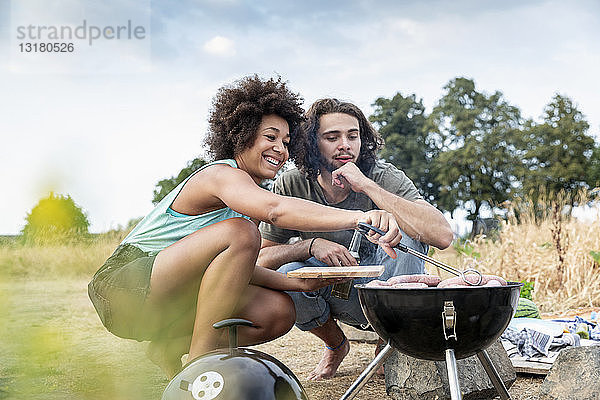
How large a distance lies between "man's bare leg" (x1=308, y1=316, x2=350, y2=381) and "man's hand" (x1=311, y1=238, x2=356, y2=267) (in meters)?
0.48

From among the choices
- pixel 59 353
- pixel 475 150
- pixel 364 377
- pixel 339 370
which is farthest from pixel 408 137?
pixel 59 353

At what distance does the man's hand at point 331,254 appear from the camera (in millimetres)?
2336

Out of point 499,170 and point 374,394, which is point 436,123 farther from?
point 374,394

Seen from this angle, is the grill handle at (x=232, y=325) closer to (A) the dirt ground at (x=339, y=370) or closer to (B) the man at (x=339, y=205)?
(B) the man at (x=339, y=205)

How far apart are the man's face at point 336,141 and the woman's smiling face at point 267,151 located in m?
0.42

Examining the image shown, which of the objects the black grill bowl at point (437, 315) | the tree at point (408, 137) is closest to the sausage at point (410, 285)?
the black grill bowl at point (437, 315)

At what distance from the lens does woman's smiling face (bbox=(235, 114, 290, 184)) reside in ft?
7.50

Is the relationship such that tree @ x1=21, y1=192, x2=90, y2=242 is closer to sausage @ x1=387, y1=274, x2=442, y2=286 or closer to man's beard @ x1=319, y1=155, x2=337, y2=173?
sausage @ x1=387, y1=274, x2=442, y2=286

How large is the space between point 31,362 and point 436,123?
79.5ft

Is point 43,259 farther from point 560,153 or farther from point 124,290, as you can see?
point 560,153

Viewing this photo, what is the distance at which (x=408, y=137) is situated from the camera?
76.0 ft

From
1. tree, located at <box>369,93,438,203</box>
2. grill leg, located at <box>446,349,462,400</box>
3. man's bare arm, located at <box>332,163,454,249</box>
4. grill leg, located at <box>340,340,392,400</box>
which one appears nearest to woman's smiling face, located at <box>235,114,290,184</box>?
man's bare arm, located at <box>332,163,454,249</box>

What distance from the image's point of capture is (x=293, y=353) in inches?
145

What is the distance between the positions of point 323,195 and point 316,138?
0.28m
